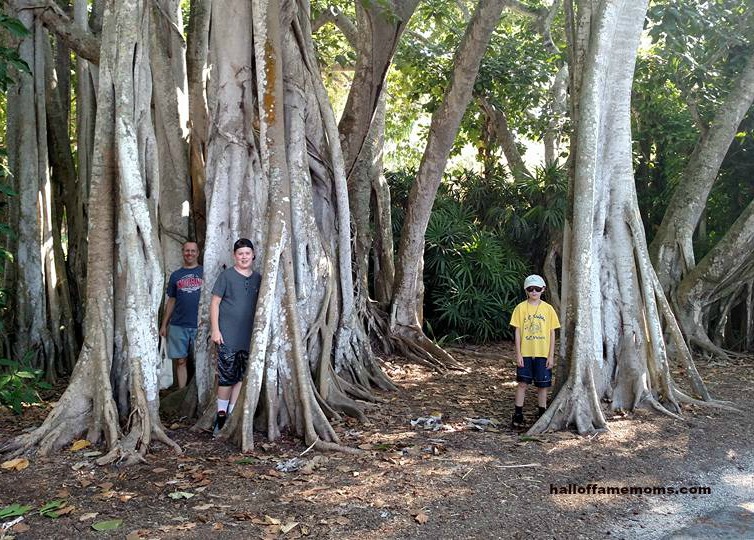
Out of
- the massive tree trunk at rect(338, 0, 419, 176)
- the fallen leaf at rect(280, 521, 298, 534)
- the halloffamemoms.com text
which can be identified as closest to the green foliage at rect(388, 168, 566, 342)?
the massive tree trunk at rect(338, 0, 419, 176)

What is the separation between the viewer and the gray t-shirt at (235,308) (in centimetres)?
579

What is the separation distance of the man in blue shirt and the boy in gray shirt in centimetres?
119

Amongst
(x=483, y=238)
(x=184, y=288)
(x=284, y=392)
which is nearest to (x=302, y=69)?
(x=184, y=288)

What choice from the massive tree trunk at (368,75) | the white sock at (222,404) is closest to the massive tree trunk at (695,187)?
the massive tree trunk at (368,75)

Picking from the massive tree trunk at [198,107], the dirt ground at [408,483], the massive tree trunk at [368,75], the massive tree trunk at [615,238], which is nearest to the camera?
the dirt ground at [408,483]

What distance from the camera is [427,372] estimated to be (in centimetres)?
888

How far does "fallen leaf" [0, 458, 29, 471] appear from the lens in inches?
196

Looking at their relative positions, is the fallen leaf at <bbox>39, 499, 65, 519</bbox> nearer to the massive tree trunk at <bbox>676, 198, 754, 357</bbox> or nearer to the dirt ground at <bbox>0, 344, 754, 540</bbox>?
the dirt ground at <bbox>0, 344, 754, 540</bbox>

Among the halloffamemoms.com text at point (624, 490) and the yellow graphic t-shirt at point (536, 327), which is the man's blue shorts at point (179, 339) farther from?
the halloffamemoms.com text at point (624, 490)

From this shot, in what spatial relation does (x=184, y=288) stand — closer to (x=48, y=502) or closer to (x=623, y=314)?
(x=48, y=502)

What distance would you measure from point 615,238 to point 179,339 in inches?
157

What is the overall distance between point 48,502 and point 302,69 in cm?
406

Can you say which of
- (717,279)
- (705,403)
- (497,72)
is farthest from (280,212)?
(497,72)

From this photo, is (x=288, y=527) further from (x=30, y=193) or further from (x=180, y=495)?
(x=30, y=193)
